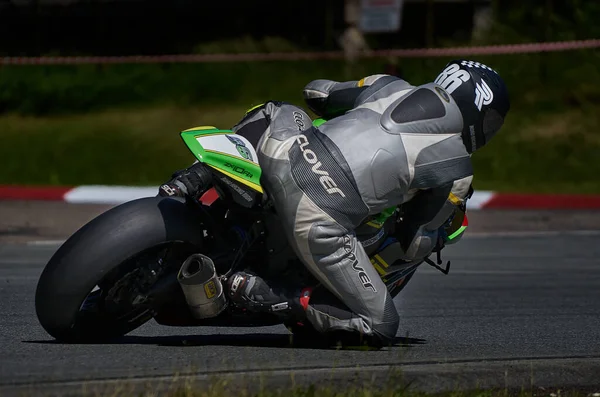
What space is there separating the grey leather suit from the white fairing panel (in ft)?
0.34

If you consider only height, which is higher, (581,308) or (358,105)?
(358,105)

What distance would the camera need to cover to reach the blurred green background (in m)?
14.1

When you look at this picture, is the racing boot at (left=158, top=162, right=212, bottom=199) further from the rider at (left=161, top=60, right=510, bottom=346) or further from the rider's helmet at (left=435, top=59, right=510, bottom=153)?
the rider's helmet at (left=435, top=59, right=510, bottom=153)

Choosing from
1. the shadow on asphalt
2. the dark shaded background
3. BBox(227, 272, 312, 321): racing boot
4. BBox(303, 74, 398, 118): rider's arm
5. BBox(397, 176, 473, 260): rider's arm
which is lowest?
the dark shaded background

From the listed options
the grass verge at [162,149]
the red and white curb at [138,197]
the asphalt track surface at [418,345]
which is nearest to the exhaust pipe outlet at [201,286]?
the asphalt track surface at [418,345]

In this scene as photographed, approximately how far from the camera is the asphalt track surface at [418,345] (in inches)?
165

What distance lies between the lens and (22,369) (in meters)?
4.09

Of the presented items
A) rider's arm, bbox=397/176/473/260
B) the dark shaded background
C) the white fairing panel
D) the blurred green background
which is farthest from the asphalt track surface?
the dark shaded background

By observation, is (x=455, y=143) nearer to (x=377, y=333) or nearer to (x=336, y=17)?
(x=377, y=333)

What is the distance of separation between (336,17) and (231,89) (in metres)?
2.73

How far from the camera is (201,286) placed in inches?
183

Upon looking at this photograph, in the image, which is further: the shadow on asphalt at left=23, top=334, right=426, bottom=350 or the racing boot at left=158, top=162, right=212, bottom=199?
the shadow on asphalt at left=23, top=334, right=426, bottom=350

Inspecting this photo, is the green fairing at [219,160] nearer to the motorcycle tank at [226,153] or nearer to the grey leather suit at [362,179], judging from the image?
the motorcycle tank at [226,153]

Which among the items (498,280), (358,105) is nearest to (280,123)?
(358,105)
